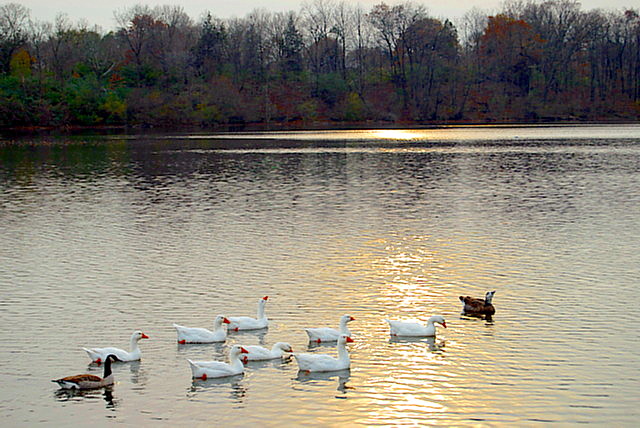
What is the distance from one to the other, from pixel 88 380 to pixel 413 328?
565cm

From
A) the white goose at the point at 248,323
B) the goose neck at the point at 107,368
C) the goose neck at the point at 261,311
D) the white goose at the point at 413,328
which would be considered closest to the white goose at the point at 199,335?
the white goose at the point at 248,323

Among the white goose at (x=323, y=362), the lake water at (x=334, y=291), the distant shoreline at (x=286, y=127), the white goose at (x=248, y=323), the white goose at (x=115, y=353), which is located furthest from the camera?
the distant shoreline at (x=286, y=127)

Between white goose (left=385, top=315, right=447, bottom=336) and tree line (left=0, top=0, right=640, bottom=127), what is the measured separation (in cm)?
9470

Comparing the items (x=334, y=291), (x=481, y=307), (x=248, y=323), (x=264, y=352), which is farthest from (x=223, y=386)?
(x=334, y=291)

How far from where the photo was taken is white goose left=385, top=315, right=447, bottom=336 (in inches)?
571

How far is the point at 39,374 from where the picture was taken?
12.9m

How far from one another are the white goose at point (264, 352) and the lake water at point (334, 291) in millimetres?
177

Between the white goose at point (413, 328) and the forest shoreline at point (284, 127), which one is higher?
the forest shoreline at point (284, 127)

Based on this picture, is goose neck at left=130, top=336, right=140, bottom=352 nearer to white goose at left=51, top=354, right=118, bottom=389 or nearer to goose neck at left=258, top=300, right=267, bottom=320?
white goose at left=51, top=354, right=118, bottom=389

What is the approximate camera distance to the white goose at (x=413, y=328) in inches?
571

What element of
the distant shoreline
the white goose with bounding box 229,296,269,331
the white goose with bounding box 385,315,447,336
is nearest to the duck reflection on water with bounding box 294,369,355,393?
Answer: the white goose with bounding box 385,315,447,336

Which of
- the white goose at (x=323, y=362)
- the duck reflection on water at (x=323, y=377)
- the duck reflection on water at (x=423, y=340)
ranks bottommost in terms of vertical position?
the duck reflection on water at (x=323, y=377)

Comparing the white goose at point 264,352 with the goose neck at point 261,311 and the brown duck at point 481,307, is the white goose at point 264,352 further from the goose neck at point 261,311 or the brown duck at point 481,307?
the brown duck at point 481,307

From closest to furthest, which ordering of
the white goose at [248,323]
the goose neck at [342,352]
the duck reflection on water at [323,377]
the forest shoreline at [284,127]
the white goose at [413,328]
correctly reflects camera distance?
the duck reflection on water at [323,377], the goose neck at [342,352], the white goose at [413,328], the white goose at [248,323], the forest shoreline at [284,127]
